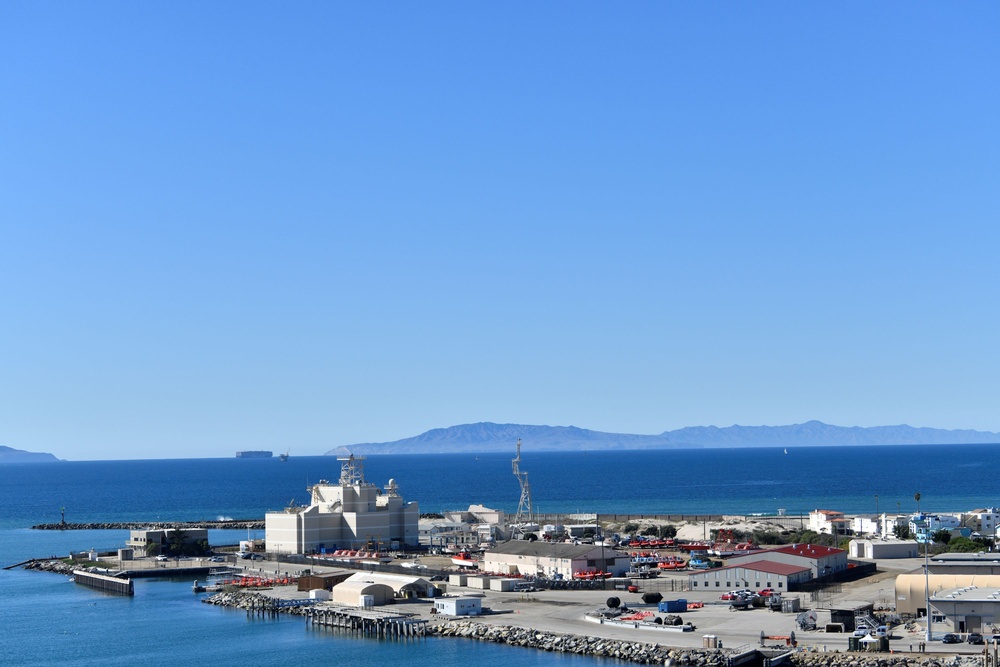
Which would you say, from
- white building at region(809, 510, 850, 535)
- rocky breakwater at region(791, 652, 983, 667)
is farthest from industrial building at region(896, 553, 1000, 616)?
white building at region(809, 510, 850, 535)

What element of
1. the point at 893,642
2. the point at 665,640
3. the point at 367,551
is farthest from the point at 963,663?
the point at 367,551

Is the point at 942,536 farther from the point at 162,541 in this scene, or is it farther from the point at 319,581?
the point at 162,541

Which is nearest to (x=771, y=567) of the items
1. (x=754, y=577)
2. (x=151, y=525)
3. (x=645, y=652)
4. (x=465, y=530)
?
(x=754, y=577)

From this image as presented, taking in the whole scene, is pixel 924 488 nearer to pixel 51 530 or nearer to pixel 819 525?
pixel 819 525

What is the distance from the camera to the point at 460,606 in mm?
49438

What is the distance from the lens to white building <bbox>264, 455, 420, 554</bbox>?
75.1 m

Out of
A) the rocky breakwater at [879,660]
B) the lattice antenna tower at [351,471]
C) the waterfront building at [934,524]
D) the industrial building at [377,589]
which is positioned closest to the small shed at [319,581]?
the industrial building at [377,589]

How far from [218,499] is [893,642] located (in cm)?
12200

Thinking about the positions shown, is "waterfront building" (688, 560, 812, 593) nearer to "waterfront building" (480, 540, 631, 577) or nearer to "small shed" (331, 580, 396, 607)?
"waterfront building" (480, 540, 631, 577)

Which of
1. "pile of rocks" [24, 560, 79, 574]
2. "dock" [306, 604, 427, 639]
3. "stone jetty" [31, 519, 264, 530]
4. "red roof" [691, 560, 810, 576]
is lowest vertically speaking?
"dock" [306, 604, 427, 639]

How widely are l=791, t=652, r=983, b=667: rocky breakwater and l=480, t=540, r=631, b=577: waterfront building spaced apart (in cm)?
2183

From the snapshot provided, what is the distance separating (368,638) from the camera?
4741cm

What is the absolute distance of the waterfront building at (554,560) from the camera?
5956cm

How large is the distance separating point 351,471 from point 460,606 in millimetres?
31849
